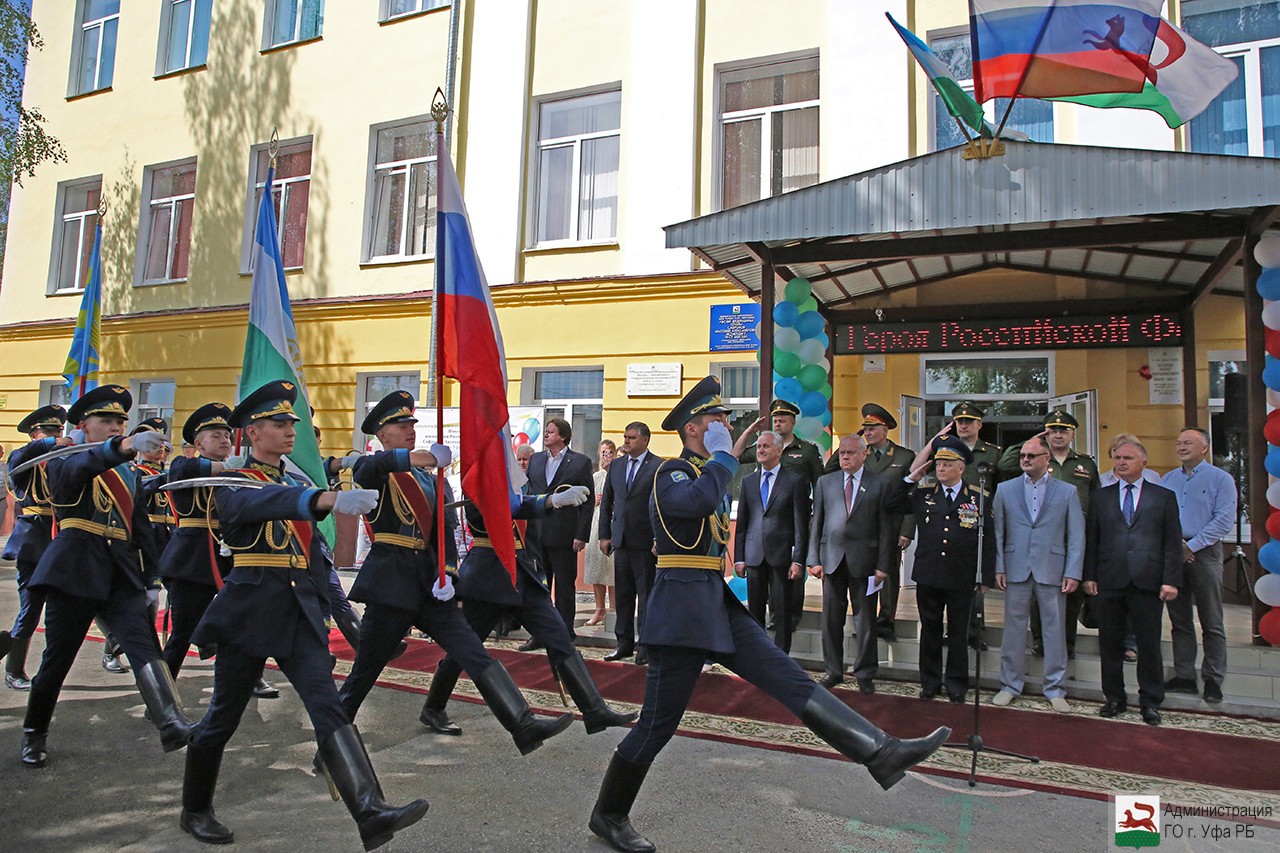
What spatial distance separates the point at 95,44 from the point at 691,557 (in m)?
19.5

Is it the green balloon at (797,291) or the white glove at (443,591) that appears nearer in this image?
the white glove at (443,591)

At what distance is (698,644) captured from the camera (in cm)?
387

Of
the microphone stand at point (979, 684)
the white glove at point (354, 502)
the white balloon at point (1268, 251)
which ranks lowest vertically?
the microphone stand at point (979, 684)

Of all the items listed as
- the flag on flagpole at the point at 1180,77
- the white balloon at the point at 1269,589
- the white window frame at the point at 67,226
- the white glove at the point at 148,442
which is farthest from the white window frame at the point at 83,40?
the white balloon at the point at 1269,589

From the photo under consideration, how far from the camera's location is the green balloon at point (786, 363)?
879cm

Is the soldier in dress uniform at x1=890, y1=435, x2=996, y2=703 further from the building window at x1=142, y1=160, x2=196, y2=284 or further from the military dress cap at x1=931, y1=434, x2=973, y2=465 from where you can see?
the building window at x1=142, y1=160, x2=196, y2=284

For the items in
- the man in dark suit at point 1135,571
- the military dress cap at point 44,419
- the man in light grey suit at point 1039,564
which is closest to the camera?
the man in dark suit at point 1135,571

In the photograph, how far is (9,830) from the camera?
387 cm

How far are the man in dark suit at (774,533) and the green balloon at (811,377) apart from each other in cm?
145

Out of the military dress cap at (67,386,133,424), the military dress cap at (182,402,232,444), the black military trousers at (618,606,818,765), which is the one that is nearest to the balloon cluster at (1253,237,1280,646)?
the black military trousers at (618,606,818,765)

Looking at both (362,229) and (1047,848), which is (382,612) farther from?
(362,229)

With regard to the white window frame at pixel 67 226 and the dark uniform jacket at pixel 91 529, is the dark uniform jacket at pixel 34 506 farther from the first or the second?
the white window frame at pixel 67 226

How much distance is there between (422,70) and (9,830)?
12.8m

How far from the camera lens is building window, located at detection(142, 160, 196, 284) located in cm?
1652
